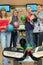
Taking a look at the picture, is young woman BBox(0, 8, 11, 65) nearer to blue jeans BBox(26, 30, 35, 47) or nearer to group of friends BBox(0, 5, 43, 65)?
group of friends BBox(0, 5, 43, 65)

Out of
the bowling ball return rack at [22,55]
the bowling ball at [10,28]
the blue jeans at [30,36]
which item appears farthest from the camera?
the blue jeans at [30,36]

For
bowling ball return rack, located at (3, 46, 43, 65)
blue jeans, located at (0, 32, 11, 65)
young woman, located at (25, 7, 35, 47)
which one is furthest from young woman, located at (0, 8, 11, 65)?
bowling ball return rack, located at (3, 46, 43, 65)

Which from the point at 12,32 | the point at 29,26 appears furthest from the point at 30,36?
the point at 12,32

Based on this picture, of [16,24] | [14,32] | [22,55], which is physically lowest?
[22,55]

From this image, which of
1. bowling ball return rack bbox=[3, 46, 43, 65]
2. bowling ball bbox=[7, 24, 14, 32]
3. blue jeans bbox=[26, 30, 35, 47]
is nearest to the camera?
bowling ball return rack bbox=[3, 46, 43, 65]

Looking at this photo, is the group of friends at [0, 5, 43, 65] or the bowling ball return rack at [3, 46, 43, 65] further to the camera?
the group of friends at [0, 5, 43, 65]

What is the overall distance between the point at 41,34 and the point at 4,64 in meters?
0.68

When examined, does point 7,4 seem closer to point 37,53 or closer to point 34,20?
point 34,20

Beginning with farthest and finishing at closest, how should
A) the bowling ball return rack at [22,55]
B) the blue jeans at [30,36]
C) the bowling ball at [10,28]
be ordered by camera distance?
the blue jeans at [30,36]
the bowling ball at [10,28]
the bowling ball return rack at [22,55]

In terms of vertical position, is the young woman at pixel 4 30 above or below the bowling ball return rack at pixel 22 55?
above

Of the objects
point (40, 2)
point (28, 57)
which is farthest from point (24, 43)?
point (40, 2)

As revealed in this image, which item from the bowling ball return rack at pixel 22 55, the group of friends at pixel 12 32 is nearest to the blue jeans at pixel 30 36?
the group of friends at pixel 12 32

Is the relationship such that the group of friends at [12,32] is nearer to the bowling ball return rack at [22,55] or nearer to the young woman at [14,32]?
the young woman at [14,32]

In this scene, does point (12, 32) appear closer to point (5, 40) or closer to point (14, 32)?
point (14, 32)
